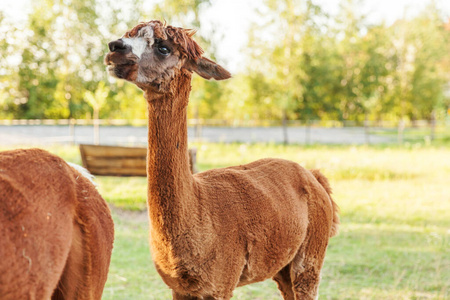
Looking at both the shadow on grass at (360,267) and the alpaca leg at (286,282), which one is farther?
the shadow on grass at (360,267)

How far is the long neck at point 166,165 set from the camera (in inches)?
98.0

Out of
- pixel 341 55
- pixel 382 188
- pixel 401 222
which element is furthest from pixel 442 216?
pixel 341 55

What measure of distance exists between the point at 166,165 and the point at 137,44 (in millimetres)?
640

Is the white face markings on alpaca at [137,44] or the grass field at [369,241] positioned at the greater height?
the white face markings on alpaca at [137,44]

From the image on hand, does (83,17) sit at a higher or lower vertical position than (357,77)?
higher

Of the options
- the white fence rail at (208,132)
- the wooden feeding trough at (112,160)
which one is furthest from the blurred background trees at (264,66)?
the wooden feeding trough at (112,160)

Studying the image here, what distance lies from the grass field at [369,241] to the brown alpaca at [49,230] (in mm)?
2943

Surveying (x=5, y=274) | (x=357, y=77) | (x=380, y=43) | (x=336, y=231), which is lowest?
(x=336, y=231)

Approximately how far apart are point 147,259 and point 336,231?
2.97 m

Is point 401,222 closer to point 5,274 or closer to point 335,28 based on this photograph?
point 5,274

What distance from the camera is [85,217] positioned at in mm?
1919

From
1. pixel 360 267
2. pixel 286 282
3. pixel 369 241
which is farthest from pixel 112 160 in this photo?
pixel 286 282

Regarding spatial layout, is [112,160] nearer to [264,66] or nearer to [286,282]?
[286,282]

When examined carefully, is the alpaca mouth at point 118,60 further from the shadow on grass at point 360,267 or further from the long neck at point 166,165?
the shadow on grass at point 360,267
